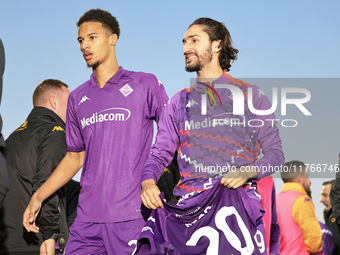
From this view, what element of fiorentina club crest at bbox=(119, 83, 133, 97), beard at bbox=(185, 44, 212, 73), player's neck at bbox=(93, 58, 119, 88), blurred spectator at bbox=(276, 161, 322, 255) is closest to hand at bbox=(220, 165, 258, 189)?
beard at bbox=(185, 44, 212, 73)

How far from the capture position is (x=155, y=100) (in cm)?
398

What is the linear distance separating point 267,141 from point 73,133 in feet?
6.19

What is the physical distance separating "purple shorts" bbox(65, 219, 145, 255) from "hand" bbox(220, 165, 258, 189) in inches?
37.8

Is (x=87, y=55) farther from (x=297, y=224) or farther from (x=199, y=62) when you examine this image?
(x=297, y=224)

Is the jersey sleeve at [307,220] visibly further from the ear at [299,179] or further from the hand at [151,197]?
the hand at [151,197]

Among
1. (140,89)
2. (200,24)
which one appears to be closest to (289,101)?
(200,24)

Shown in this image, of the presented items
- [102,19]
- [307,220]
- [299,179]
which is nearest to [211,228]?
[102,19]

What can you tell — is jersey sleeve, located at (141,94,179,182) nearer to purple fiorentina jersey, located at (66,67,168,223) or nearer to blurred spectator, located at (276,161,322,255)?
purple fiorentina jersey, located at (66,67,168,223)

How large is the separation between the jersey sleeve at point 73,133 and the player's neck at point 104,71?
1.14 feet

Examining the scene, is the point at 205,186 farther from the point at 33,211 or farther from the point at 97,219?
the point at 33,211

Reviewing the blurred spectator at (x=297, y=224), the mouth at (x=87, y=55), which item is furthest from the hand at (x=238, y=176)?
the blurred spectator at (x=297, y=224)

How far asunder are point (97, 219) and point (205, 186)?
1.01 meters

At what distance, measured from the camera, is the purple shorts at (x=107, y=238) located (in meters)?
3.60

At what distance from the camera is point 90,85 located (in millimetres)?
4223
